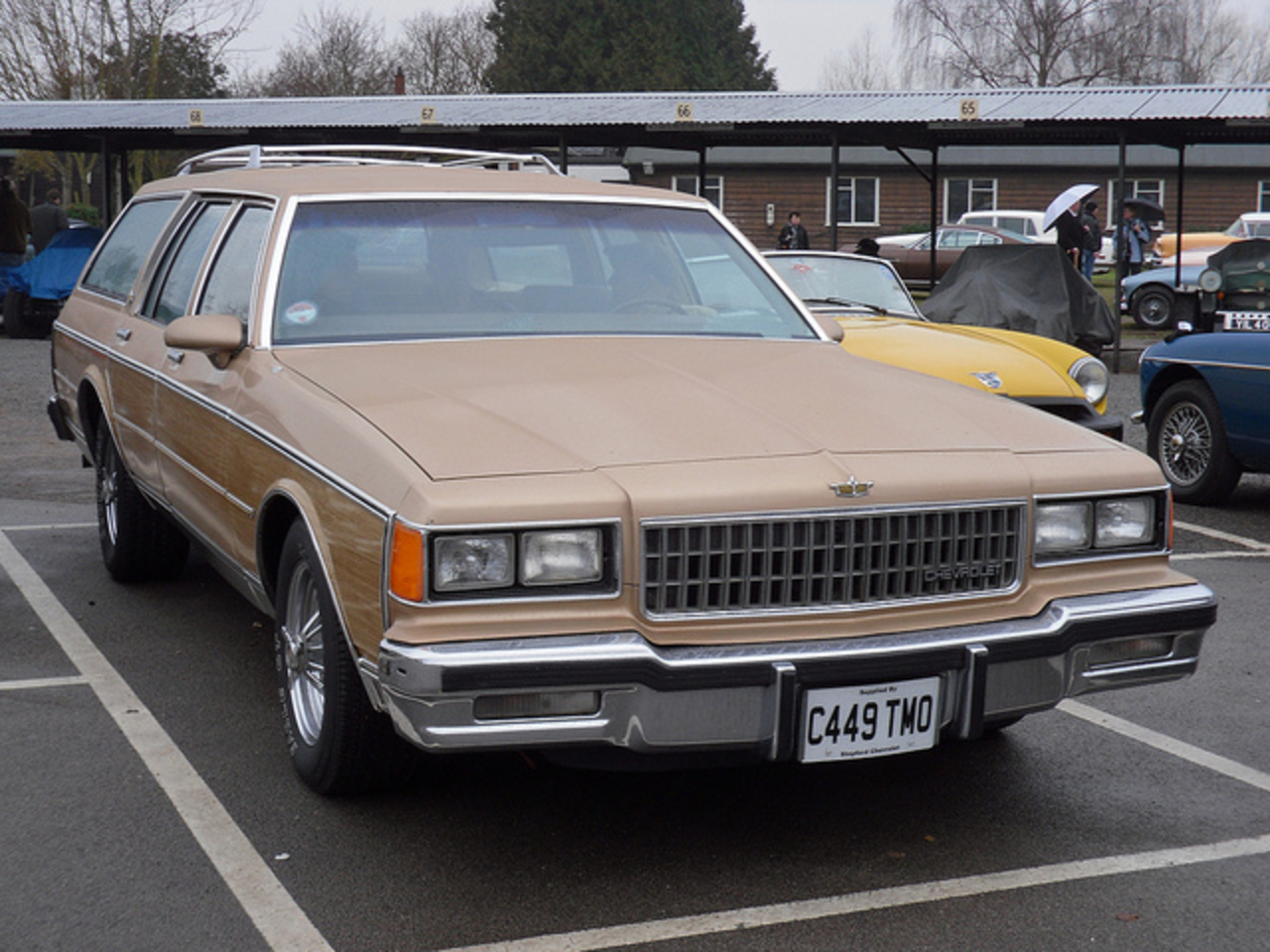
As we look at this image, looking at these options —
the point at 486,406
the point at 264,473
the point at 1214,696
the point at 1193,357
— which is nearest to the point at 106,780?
the point at 264,473

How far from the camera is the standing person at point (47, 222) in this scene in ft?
71.9

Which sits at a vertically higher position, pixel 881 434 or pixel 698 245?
pixel 698 245

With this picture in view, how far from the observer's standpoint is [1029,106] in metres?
18.4

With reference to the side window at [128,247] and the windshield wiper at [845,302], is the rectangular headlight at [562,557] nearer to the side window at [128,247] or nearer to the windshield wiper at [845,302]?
the side window at [128,247]

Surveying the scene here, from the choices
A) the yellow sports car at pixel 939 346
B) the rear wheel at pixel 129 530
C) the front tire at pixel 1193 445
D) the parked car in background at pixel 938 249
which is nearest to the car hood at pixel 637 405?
the rear wheel at pixel 129 530

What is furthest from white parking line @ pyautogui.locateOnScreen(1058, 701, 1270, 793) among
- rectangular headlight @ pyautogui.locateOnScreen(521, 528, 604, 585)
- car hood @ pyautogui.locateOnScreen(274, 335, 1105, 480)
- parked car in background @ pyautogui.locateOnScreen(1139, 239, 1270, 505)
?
parked car in background @ pyautogui.locateOnScreen(1139, 239, 1270, 505)

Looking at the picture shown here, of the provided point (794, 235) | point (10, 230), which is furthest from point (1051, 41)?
point (10, 230)

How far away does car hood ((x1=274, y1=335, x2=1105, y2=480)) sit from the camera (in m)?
3.47

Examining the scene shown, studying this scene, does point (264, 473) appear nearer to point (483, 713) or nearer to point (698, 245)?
point (483, 713)

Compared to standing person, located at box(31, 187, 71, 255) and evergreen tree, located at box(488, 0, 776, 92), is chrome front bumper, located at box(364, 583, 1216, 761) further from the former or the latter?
evergreen tree, located at box(488, 0, 776, 92)

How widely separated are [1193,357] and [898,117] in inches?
414

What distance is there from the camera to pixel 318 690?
4023 millimetres

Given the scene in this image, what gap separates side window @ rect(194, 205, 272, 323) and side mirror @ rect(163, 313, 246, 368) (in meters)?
0.17

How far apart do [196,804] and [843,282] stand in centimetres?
662
